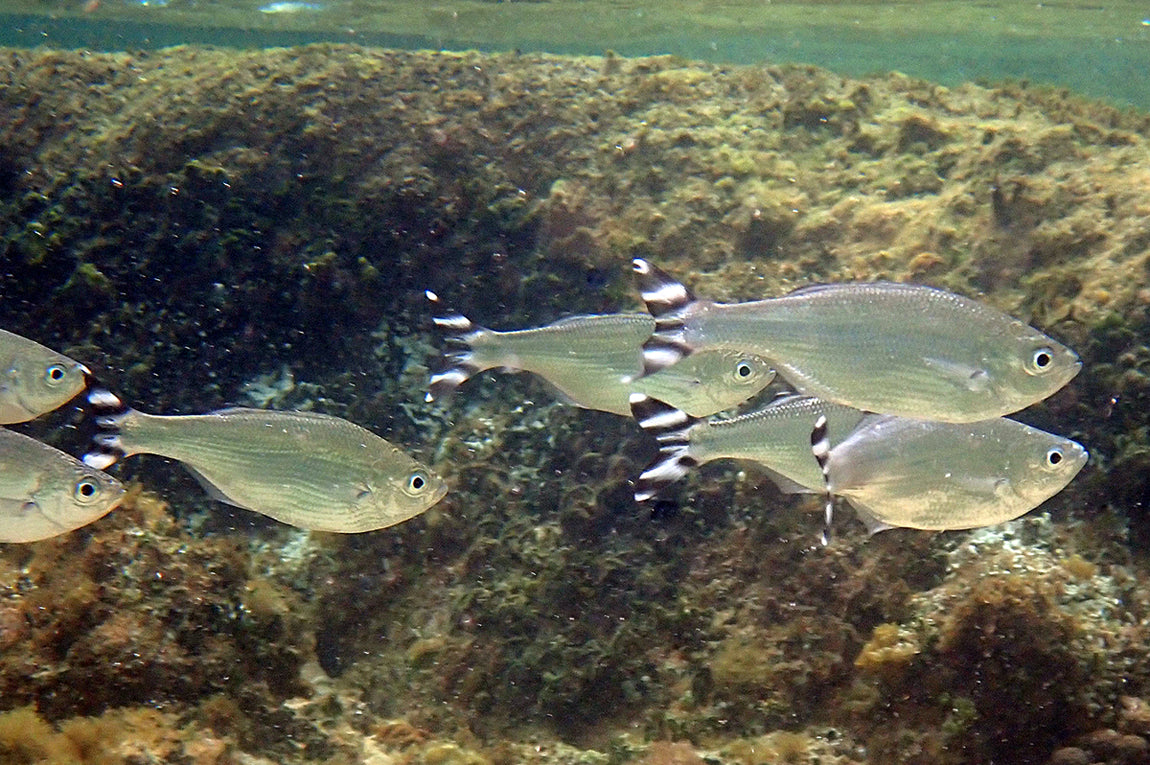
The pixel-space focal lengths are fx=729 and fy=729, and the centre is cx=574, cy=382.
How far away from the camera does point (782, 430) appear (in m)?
3.52

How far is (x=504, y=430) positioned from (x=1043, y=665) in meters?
3.58

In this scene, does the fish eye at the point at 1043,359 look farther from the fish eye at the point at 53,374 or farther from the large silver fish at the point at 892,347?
the fish eye at the point at 53,374

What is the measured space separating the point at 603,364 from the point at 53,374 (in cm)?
283

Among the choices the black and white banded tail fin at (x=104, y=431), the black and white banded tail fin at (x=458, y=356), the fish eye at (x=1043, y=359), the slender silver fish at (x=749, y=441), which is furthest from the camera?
the black and white banded tail fin at (x=458, y=356)

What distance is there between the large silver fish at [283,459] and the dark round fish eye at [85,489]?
0.18m

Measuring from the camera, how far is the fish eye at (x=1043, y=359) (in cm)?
290

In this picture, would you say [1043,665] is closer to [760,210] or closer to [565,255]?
[760,210]

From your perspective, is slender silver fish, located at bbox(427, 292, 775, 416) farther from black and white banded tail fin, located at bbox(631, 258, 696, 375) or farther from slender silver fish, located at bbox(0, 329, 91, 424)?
slender silver fish, located at bbox(0, 329, 91, 424)

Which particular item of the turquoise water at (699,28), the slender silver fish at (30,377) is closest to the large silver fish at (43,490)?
the slender silver fish at (30,377)

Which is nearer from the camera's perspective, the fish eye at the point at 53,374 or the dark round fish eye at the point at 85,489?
the dark round fish eye at the point at 85,489

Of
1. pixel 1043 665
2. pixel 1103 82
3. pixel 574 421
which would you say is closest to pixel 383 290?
pixel 574 421

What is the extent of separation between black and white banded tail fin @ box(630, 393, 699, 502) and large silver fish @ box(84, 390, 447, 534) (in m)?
1.09

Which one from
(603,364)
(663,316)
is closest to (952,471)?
(663,316)

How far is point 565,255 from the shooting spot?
19.9 ft
